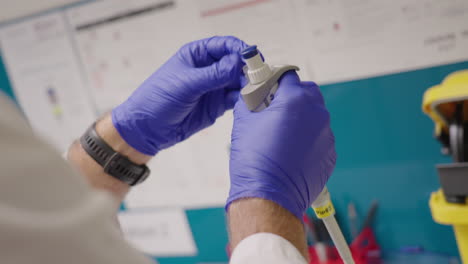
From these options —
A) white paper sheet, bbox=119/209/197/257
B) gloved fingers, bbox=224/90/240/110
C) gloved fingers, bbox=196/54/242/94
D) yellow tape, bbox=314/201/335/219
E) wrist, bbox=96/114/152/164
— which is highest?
gloved fingers, bbox=196/54/242/94

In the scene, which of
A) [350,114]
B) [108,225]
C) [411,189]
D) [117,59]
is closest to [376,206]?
[411,189]

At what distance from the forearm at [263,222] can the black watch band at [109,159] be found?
1.38ft

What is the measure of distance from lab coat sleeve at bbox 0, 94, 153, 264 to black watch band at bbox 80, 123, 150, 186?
2.12 feet

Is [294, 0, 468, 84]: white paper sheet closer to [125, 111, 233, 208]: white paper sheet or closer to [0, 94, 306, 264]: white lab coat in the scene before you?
[125, 111, 233, 208]: white paper sheet

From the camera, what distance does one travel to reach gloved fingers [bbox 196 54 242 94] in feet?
2.84

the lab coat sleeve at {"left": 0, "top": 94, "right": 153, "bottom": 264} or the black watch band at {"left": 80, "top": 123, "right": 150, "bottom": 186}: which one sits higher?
the lab coat sleeve at {"left": 0, "top": 94, "right": 153, "bottom": 264}

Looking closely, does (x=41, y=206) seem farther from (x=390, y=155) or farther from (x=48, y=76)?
(x=48, y=76)

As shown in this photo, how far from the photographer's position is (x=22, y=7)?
179cm

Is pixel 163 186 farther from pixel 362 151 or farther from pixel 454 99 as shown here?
pixel 454 99

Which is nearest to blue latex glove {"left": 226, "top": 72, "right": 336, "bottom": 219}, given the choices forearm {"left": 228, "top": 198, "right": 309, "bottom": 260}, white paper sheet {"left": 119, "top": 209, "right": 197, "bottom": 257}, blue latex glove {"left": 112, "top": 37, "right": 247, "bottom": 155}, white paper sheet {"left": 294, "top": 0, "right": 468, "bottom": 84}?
forearm {"left": 228, "top": 198, "right": 309, "bottom": 260}

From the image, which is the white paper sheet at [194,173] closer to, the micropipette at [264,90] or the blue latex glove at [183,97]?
the blue latex glove at [183,97]

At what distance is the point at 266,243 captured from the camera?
644mm

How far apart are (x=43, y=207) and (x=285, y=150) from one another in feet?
1.50

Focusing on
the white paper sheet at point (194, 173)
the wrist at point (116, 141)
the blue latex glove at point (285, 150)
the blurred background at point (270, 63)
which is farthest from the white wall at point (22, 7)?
the blue latex glove at point (285, 150)
